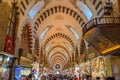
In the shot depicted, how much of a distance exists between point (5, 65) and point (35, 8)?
6.76 meters

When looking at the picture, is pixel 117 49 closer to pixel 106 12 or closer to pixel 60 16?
pixel 106 12

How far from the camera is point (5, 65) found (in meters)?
7.79

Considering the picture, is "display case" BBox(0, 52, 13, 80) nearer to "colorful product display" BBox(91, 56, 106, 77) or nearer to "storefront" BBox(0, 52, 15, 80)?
"storefront" BBox(0, 52, 15, 80)

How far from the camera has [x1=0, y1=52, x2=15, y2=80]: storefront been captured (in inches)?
284

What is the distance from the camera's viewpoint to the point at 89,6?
1205 centimetres

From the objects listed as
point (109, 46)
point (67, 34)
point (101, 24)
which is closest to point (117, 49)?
point (109, 46)

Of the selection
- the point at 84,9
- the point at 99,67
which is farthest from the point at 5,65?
the point at 84,9

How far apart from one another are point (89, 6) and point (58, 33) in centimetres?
1027

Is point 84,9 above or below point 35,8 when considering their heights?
below

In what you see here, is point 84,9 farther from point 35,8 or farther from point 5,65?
point 5,65

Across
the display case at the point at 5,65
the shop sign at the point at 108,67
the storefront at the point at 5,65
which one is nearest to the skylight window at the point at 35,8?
the storefront at the point at 5,65

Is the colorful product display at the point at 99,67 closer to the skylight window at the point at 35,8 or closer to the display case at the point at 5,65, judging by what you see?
the display case at the point at 5,65

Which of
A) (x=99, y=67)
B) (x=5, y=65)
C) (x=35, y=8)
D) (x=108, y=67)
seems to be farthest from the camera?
(x=35, y=8)

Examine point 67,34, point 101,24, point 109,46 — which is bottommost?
point 109,46
